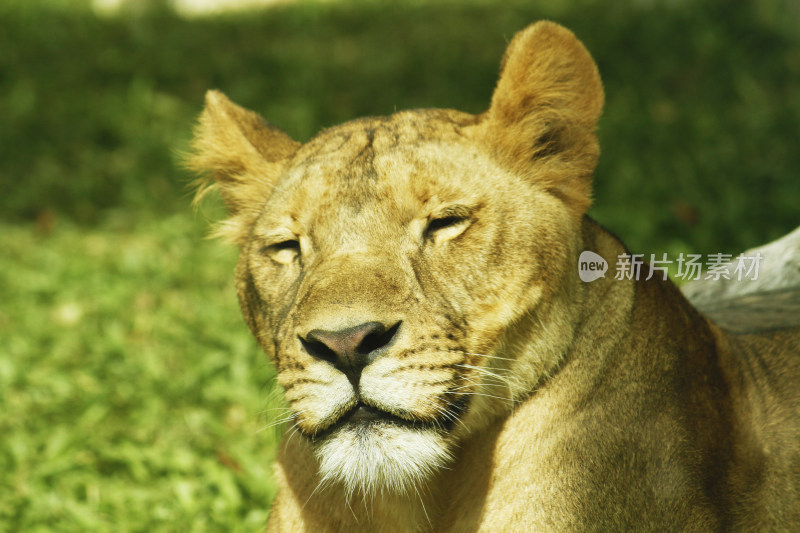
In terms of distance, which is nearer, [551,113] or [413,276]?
[413,276]

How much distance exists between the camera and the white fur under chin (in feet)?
6.86

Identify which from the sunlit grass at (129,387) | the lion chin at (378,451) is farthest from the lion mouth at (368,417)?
the sunlit grass at (129,387)

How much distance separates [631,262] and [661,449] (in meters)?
0.53

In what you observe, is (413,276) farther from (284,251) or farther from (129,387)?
(129,387)

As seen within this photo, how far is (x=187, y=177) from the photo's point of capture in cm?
699

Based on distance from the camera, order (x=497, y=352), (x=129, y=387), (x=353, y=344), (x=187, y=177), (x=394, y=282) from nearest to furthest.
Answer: (x=353, y=344) < (x=394, y=282) < (x=497, y=352) < (x=129, y=387) < (x=187, y=177)

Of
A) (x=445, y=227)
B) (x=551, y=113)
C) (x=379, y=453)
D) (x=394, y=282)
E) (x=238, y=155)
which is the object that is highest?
(x=551, y=113)

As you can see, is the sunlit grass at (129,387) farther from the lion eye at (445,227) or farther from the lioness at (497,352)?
the lion eye at (445,227)

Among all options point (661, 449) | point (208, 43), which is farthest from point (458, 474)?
point (208, 43)

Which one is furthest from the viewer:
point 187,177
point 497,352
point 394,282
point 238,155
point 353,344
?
A: point 187,177

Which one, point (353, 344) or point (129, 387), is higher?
point (353, 344)

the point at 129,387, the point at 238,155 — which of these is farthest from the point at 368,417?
the point at 129,387

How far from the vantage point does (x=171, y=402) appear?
14.6 ft

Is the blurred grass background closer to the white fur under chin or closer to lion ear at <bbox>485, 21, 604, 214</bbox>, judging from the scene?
the white fur under chin
